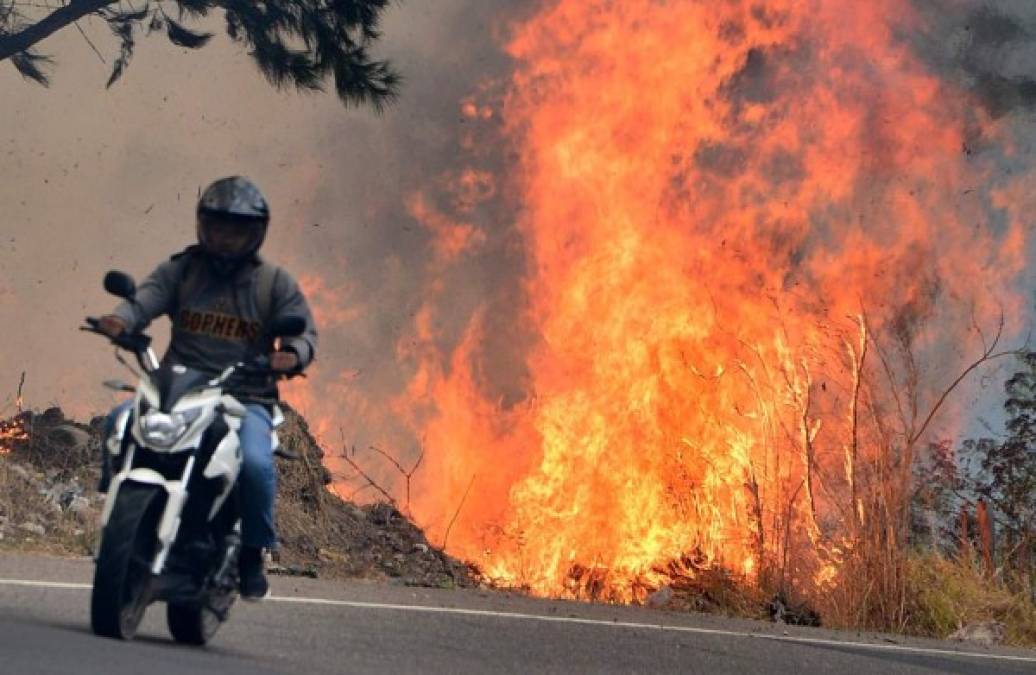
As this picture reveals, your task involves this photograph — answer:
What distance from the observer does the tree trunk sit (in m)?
15.5

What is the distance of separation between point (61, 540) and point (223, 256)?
6461 mm

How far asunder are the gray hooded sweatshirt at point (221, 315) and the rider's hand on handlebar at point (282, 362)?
0.22 feet

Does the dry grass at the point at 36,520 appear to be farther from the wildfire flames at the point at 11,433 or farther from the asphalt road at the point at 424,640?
the asphalt road at the point at 424,640

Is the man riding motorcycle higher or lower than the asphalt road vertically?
higher

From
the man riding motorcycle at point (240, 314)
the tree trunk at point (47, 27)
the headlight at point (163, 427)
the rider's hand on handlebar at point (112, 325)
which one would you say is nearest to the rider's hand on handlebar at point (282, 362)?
the man riding motorcycle at point (240, 314)

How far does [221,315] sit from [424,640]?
2704 mm

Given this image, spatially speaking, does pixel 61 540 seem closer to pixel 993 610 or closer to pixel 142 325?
pixel 142 325

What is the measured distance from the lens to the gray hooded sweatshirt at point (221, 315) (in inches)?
254

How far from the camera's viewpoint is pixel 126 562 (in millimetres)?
5953

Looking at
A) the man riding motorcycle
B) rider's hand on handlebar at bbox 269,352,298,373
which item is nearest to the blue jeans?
the man riding motorcycle

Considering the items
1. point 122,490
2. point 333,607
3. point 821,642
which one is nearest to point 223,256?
point 122,490

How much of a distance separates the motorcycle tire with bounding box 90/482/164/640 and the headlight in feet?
0.61

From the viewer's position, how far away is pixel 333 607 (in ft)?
30.6

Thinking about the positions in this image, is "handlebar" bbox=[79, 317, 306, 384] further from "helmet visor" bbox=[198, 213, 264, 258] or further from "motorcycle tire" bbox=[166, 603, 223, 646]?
"motorcycle tire" bbox=[166, 603, 223, 646]
